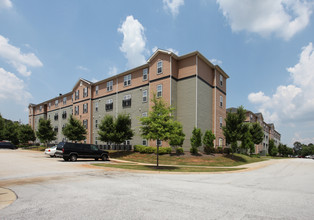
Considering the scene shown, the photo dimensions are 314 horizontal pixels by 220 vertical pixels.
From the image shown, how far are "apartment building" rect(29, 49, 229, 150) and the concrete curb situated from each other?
15.7m

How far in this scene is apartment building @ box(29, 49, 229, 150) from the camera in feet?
85.0

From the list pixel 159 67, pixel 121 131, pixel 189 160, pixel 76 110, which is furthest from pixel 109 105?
pixel 189 160

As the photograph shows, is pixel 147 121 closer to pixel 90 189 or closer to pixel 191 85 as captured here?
pixel 90 189

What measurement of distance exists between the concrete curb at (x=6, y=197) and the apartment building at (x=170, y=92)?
15.7m

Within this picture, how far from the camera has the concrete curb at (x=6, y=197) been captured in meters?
5.83

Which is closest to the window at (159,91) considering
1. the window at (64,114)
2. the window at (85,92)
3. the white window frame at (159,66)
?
the white window frame at (159,66)

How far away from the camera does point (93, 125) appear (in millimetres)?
38469

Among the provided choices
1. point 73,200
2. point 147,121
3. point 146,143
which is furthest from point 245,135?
point 73,200

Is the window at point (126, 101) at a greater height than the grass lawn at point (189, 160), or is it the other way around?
the window at point (126, 101)

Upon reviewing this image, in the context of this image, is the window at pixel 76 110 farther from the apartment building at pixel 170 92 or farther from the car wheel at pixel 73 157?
the car wheel at pixel 73 157

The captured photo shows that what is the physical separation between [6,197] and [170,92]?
21295 mm

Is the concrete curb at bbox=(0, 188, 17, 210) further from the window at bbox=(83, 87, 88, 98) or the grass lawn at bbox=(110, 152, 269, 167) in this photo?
the window at bbox=(83, 87, 88, 98)

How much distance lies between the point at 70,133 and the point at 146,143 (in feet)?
45.8

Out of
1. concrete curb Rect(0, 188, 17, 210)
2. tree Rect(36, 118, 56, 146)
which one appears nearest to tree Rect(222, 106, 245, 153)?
concrete curb Rect(0, 188, 17, 210)
